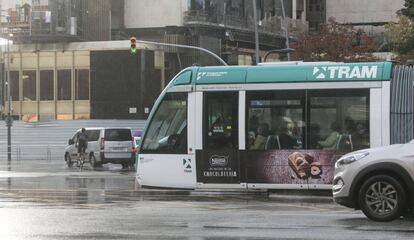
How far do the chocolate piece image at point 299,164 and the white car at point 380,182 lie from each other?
3.71 m

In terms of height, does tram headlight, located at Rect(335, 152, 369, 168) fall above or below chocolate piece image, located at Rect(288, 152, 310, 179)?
above

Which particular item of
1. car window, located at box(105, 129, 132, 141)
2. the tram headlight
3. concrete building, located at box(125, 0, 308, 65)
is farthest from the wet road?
concrete building, located at box(125, 0, 308, 65)

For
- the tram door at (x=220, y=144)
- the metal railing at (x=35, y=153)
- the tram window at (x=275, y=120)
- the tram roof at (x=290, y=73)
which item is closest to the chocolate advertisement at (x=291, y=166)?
the tram window at (x=275, y=120)

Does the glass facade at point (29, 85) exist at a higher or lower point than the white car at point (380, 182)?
higher

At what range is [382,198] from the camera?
11086 millimetres

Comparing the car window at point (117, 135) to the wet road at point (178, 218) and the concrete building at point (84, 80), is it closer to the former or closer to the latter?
the wet road at point (178, 218)

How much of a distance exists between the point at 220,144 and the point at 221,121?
0.52 meters

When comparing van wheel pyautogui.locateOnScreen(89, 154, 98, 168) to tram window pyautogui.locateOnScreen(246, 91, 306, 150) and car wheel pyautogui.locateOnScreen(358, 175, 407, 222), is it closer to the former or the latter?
tram window pyautogui.locateOnScreen(246, 91, 306, 150)

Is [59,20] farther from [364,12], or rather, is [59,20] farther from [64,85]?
[364,12]

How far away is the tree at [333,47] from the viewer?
54.9 meters

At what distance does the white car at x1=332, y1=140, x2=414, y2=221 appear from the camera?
10930 mm

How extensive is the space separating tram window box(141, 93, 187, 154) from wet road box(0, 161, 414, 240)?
1.22 metres

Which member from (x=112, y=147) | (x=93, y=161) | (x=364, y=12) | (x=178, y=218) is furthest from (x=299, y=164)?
(x=364, y=12)

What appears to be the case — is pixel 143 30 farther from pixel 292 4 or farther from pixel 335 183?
pixel 335 183
